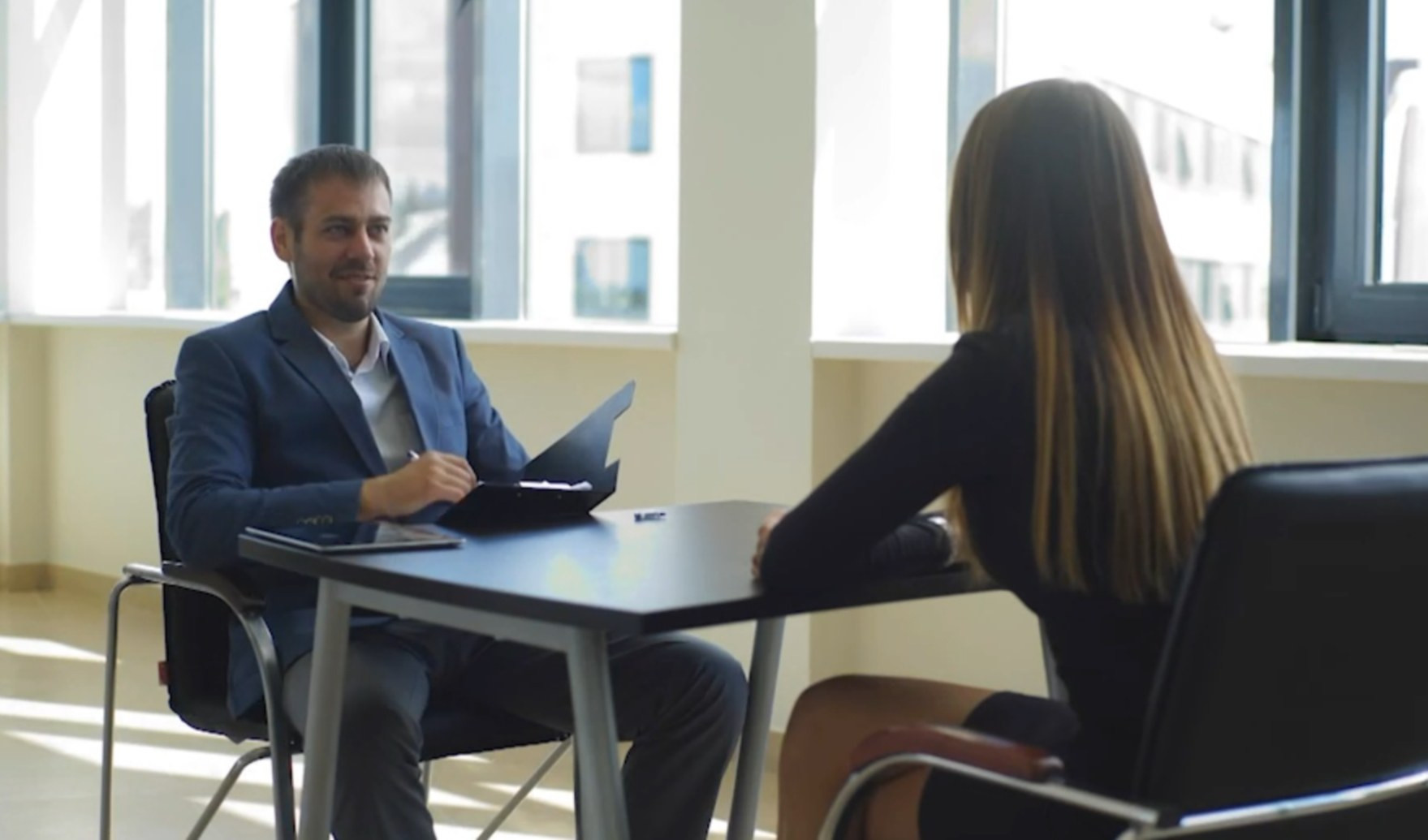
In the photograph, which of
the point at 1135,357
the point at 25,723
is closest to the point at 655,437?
the point at 25,723

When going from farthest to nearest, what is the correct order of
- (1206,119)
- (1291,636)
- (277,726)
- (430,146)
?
1. (430,146)
2. (1206,119)
3. (277,726)
4. (1291,636)

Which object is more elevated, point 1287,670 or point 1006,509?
point 1006,509

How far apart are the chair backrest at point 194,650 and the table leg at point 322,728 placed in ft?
1.34

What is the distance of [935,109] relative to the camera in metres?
4.33

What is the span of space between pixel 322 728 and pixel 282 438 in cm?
57

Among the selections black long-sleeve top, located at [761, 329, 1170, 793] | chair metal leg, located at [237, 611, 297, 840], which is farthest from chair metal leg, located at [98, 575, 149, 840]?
black long-sleeve top, located at [761, 329, 1170, 793]

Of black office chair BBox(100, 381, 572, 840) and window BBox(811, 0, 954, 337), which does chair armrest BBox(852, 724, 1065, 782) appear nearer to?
black office chair BBox(100, 381, 572, 840)

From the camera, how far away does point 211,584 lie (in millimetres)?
2465

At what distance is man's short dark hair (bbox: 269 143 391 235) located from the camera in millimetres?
2869

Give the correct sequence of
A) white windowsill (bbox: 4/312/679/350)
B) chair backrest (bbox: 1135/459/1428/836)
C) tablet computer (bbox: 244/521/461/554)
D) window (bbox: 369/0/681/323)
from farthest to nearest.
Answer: window (bbox: 369/0/681/323) < white windowsill (bbox: 4/312/679/350) < tablet computer (bbox: 244/521/461/554) < chair backrest (bbox: 1135/459/1428/836)

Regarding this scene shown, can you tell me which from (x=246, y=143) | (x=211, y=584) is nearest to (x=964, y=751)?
(x=211, y=584)

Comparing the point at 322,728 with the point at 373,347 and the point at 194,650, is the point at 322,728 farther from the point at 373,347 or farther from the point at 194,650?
the point at 373,347

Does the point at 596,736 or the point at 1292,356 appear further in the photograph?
the point at 1292,356

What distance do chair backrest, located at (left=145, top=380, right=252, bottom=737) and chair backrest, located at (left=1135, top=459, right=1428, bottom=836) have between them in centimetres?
150
